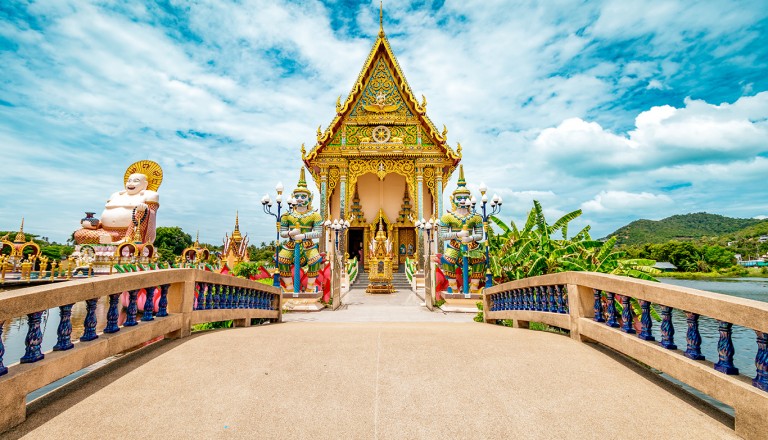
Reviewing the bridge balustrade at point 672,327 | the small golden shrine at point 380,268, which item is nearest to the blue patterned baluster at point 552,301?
the bridge balustrade at point 672,327

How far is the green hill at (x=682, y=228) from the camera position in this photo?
74.9m

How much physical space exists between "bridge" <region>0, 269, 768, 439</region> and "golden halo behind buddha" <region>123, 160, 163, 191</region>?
1005 inches

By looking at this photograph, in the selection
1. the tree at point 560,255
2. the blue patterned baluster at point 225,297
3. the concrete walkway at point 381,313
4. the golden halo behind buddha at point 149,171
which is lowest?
the concrete walkway at point 381,313

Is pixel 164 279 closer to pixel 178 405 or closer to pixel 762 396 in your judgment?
pixel 178 405

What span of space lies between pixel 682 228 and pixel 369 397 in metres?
105

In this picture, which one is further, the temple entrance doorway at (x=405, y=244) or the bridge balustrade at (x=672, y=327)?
the temple entrance doorway at (x=405, y=244)

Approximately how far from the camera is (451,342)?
4148 millimetres

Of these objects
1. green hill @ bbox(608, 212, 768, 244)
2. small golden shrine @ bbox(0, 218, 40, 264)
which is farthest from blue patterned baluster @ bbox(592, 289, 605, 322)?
green hill @ bbox(608, 212, 768, 244)

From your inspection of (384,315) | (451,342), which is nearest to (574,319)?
(451,342)

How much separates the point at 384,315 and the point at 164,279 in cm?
786

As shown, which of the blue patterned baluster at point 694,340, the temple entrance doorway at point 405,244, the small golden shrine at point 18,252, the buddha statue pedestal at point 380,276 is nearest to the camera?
the blue patterned baluster at point 694,340

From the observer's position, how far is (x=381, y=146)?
21047 mm

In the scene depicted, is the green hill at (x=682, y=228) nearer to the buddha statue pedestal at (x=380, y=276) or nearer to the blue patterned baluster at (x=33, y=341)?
the buddha statue pedestal at (x=380, y=276)

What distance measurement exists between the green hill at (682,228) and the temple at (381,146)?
66.4 meters
